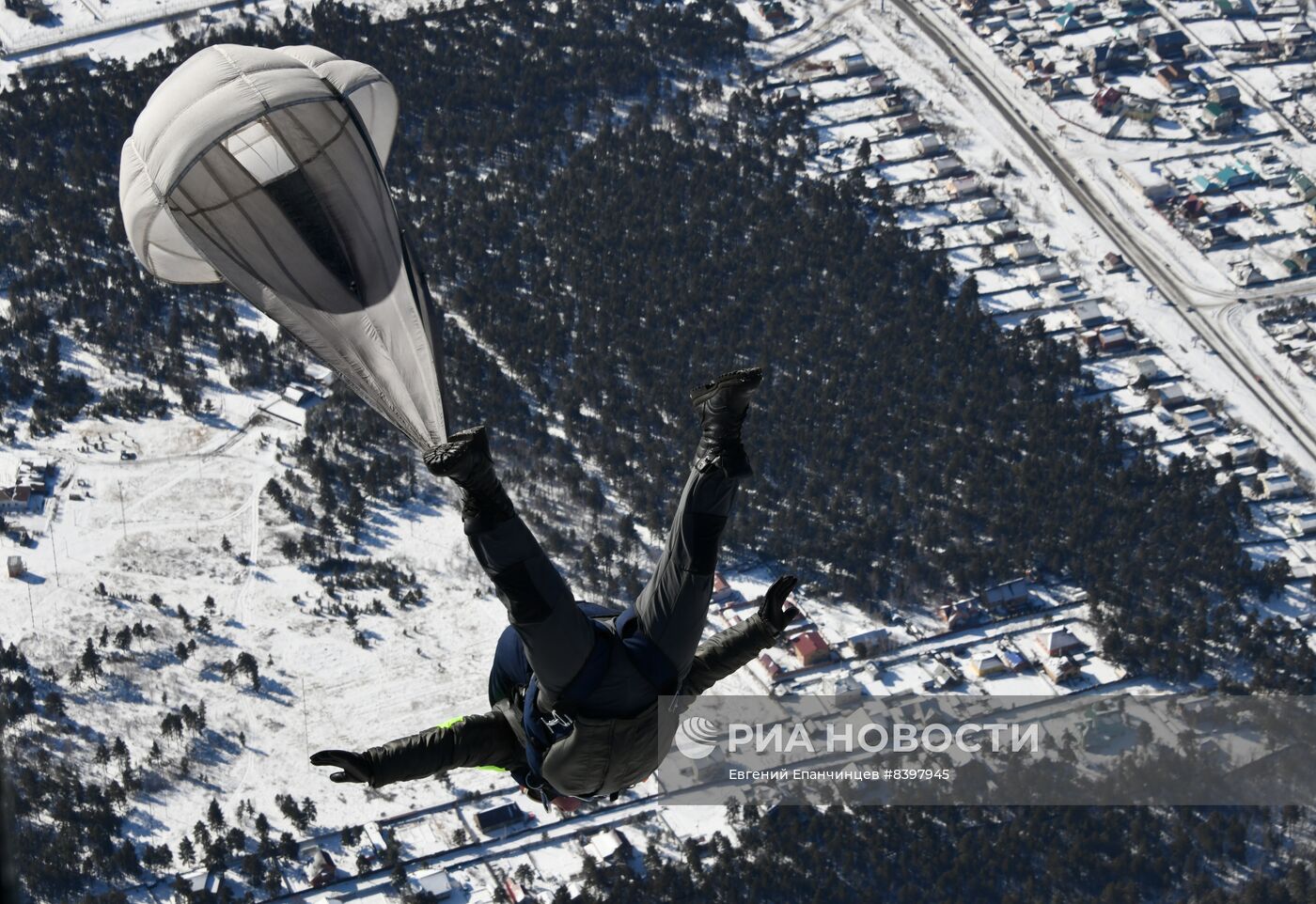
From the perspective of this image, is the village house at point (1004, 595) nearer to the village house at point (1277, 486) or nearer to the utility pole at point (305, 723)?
the village house at point (1277, 486)

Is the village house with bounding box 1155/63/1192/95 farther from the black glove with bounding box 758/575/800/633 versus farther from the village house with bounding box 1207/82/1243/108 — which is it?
the black glove with bounding box 758/575/800/633

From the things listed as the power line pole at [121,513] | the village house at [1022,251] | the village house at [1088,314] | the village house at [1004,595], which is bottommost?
the village house at [1004,595]

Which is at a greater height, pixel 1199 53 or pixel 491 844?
pixel 1199 53

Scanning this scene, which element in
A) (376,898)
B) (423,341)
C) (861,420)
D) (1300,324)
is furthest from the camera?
(1300,324)

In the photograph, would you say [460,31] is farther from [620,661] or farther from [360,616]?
[620,661]

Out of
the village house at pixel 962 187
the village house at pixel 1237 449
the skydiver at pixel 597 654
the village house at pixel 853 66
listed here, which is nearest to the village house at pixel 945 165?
the village house at pixel 962 187

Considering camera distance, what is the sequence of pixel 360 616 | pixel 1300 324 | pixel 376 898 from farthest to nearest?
pixel 1300 324 → pixel 360 616 → pixel 376 898

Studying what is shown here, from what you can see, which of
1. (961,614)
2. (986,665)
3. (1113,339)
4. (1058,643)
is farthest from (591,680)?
(1113,339)

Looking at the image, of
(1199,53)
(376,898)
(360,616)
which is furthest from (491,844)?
(1199,53)
